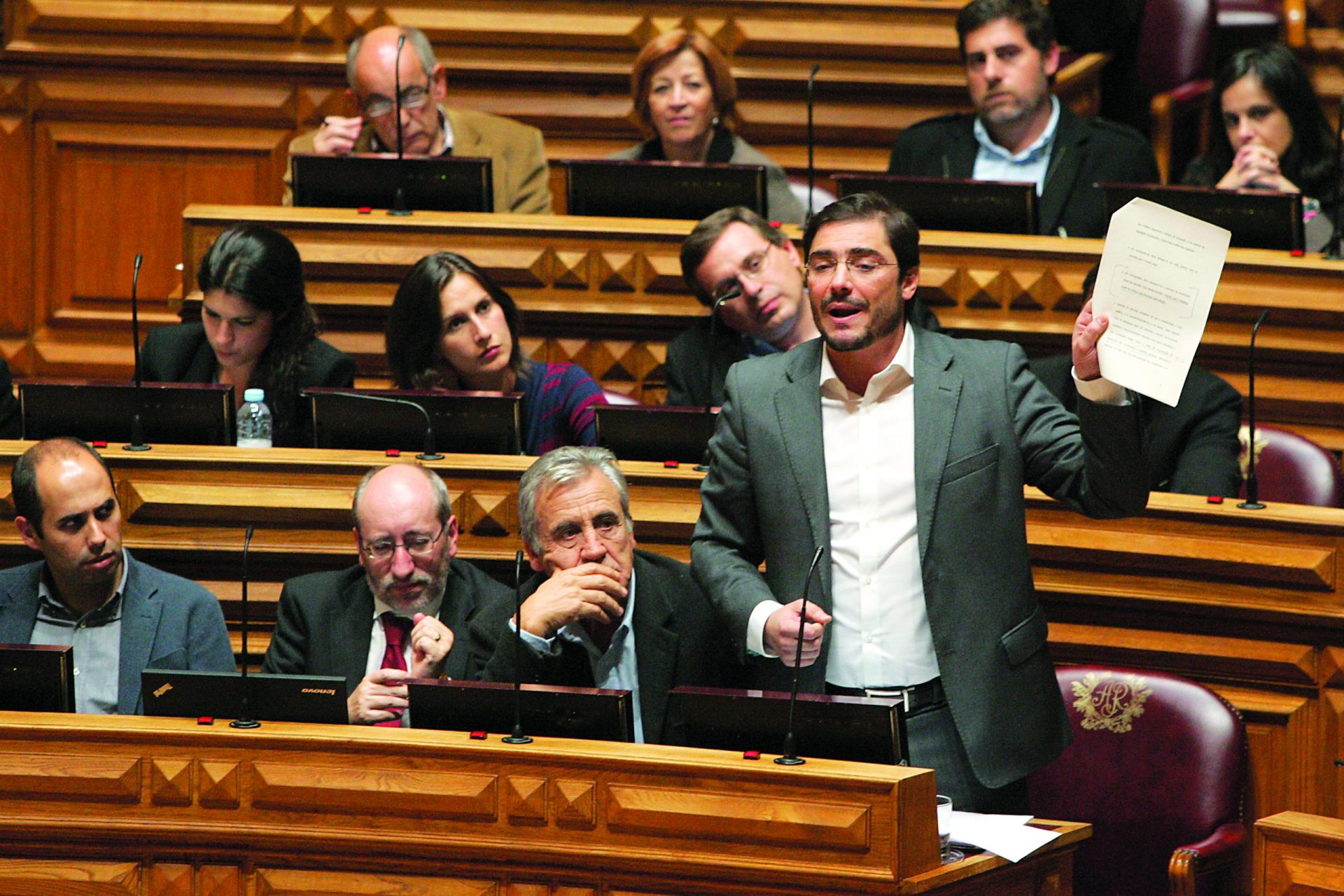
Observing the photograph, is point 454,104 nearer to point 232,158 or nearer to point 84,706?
point 232,158

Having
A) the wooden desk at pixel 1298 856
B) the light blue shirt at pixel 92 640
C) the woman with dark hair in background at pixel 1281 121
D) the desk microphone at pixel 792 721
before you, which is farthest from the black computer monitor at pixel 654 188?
the wooden desk at pixel 1298 856

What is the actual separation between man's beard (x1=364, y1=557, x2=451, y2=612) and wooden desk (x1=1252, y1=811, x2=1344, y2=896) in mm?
887

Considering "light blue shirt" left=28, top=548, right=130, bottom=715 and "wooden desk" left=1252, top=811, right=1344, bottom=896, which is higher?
"light blue shirt" left=28, top=548, right=130, bottom=715

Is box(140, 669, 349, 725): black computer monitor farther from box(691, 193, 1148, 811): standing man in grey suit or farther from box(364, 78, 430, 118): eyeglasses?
box(364, 78, 430, 118): eyeglasses

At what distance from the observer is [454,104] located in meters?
3.50

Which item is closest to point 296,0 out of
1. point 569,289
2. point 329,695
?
point 569,289

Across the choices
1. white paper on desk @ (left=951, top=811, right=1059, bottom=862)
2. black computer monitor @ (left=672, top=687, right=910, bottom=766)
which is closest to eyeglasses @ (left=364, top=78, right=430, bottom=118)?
black computer monitor @ (left=672, top=687, right=910, bottom=766)

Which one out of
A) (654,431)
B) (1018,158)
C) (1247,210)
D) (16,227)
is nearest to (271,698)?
(654,431)

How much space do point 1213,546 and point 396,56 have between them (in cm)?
149

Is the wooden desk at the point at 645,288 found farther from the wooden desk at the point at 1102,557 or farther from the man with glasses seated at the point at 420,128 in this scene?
the wooden desk at the point at 1102,557

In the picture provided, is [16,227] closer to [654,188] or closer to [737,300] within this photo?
[654,188]

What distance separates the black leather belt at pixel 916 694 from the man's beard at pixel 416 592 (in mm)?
494

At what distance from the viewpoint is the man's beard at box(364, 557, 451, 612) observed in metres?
1.90

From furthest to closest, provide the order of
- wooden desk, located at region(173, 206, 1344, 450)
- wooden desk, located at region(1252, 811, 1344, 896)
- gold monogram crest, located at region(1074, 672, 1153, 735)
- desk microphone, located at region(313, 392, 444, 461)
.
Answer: wooden desk, located at region(173, 206, 1344, 450)
desk microphone, located at region(313, 392, 444, 461)
gold monogram crest, located at region(1074, 672, 1153, 735)
wooden desk, located at region(1252, 811, 1344, 896)
